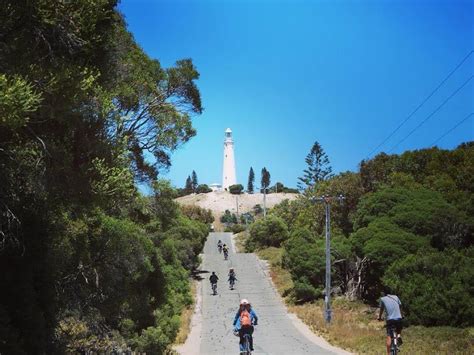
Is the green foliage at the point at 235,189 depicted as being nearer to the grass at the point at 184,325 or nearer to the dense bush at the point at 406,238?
the dense bush at the point at 406,238

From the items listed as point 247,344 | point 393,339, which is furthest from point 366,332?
point 393,339

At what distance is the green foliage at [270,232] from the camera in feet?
228

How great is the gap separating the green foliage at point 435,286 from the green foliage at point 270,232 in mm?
41811

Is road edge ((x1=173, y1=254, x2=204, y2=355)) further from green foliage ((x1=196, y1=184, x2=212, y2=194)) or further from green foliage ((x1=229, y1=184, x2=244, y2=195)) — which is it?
green foliage ((x1=196, y1=184, x2=212, y2=194))

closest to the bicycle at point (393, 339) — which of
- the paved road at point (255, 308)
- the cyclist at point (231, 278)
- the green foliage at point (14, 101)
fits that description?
the paved road at point (255, 308)

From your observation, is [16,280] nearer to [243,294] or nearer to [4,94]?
[4,94]

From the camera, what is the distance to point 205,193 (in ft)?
543

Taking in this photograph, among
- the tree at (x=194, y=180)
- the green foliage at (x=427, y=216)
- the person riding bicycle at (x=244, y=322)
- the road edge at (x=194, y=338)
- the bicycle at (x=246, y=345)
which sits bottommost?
the road edge at (x=194, y=338)

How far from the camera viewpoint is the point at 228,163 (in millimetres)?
153625

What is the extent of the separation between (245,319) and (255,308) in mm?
25229

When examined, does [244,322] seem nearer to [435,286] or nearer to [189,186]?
[435,286]

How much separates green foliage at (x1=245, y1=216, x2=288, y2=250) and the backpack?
57.1m

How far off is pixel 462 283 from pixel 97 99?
70.0 feet

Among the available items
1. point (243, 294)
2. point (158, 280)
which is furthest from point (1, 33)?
point (243, 294)
